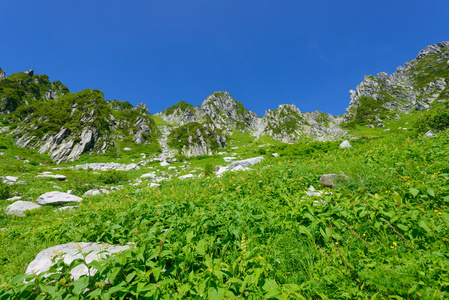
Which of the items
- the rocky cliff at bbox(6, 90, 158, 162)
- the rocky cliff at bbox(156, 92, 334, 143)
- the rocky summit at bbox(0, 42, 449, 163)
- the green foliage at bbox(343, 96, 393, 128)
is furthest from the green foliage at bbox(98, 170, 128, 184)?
the green foliage at bbox(343, 96, 393, 128)

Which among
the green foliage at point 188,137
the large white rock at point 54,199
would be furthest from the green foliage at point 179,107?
the large white rock at point 54,199

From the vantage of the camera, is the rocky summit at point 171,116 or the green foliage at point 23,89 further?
the green foliage at point 23,89

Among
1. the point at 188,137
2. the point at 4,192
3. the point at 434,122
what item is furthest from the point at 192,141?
the point at 434,122

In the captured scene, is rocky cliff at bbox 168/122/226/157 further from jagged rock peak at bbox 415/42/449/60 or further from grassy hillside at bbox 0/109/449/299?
jagged rock peak at bbox 415/42/449/60

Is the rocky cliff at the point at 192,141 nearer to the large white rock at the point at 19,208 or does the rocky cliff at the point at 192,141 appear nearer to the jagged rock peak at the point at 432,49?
the large white rock at the point at 19,208

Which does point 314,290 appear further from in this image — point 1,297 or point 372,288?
point 1,297

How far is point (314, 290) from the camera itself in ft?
6.86

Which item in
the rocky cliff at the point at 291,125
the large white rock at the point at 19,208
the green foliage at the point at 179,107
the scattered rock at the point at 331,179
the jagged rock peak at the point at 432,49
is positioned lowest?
the large white rock at the point at 19,208

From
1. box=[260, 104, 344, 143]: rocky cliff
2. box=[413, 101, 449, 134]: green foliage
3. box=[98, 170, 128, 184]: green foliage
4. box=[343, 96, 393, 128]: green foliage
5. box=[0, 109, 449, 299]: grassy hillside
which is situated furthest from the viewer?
box=[260, 104, 344, 143]: rocky cliff

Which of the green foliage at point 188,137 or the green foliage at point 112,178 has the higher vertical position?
the green foliage at point 188,137

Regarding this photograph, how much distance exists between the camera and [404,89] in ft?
414

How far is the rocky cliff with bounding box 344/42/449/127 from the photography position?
92.5 m

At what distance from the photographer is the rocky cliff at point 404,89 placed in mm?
92500

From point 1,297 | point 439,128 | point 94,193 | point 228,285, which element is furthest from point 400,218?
point 94,193
